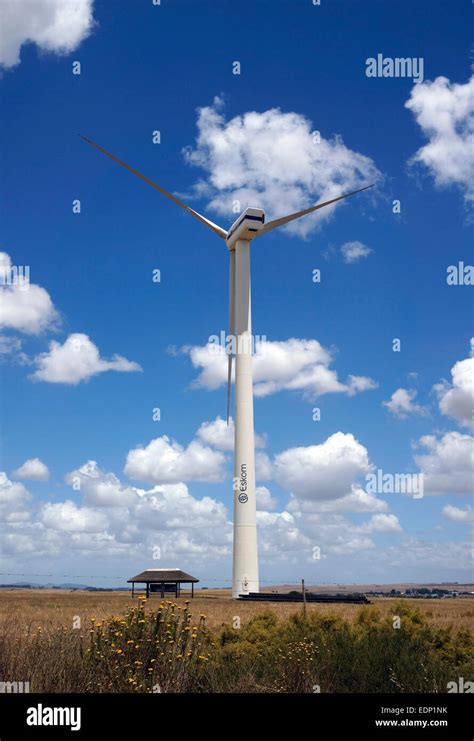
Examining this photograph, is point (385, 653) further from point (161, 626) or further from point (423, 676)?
point (161, 626)

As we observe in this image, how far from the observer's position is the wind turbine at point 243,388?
61.0 metres

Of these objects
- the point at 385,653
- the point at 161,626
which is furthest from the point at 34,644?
the point at 385,653

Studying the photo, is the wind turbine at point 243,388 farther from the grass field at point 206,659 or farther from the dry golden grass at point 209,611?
the grass field at point 206,659

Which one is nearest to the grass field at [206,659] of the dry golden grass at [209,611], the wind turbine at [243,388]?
the dry golden grass at [209,611]

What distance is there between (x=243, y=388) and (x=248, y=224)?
579 inches
